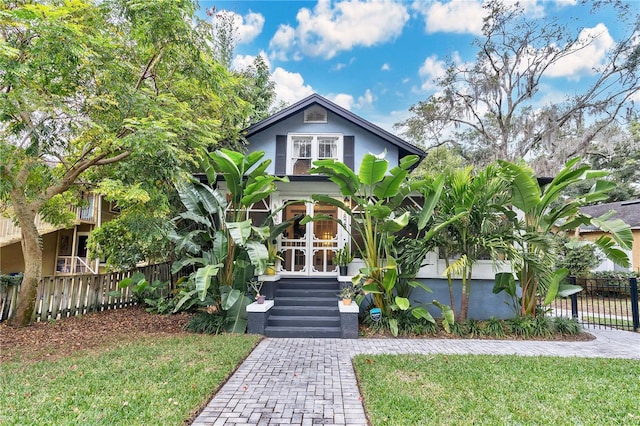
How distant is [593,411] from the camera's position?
3303 mm

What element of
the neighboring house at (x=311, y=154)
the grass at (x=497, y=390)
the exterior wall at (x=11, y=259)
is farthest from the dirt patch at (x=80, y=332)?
the exterior wall at (x=11, y=259)

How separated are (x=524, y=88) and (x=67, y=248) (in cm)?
2454

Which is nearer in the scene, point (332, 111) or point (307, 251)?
point (307, 251)

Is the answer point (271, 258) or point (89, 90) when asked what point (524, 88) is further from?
point (89, 90)

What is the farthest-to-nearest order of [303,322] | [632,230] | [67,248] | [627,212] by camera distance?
[627,212] < [67,248] < [632,230] < [303,322]

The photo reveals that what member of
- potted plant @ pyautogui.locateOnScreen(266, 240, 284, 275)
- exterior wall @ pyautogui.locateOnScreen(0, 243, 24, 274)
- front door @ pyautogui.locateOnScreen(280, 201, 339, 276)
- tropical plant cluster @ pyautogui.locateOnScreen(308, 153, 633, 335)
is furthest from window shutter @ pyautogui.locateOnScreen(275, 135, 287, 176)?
exterior wall @ pyautogui.locateOnScreen(0, 243, 24, 274)

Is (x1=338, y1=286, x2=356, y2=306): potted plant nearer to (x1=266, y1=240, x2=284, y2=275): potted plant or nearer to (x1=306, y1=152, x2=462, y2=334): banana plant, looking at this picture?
(x1=306, y1=152, x2=462, y2=334): banana plant

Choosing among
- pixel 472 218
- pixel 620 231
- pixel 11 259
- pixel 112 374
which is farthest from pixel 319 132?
pixel 11 259

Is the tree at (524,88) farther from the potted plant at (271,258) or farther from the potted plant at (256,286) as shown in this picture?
the potted plant at (256,286)

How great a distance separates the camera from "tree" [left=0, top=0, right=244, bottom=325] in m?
4.36

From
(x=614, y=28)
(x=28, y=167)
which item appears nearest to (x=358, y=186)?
(x=28, y=167)

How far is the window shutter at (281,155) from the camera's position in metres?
10.3

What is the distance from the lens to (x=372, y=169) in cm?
624

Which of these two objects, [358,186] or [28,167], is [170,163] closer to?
[28,167]
